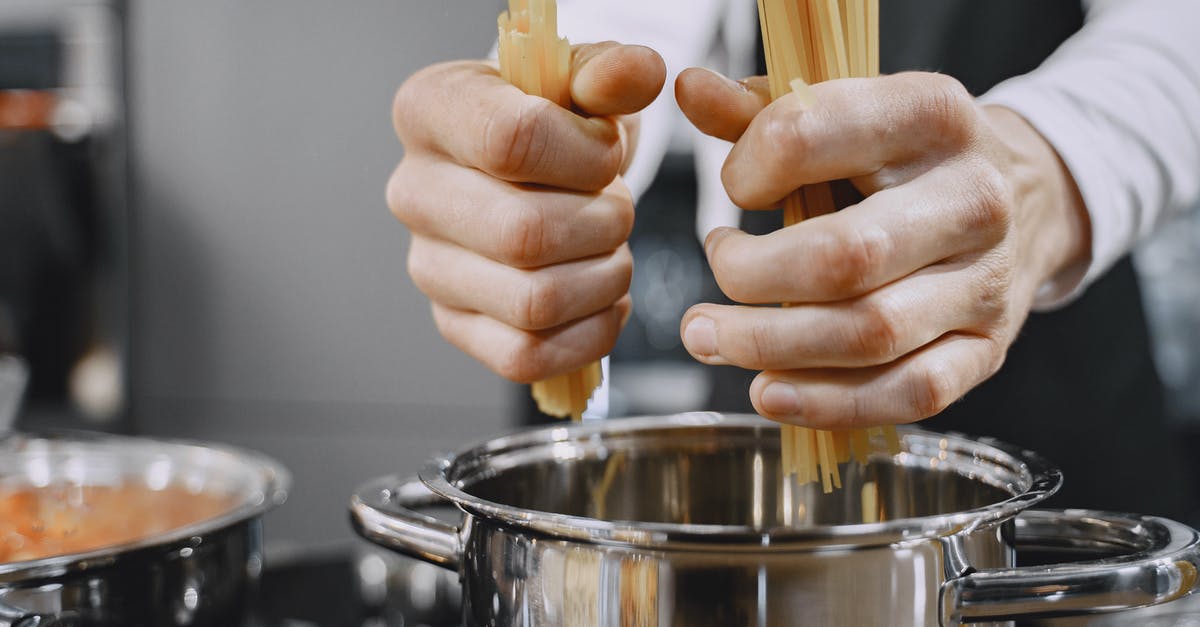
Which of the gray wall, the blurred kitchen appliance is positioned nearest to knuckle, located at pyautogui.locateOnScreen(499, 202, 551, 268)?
the gray wall

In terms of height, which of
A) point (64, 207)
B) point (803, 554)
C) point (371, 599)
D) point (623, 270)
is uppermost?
point (64, 207)

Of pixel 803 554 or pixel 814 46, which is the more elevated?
pixel 814 46

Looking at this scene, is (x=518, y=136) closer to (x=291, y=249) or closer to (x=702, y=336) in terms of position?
(x=702, y=336)

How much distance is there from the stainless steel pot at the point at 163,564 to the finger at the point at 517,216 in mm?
169

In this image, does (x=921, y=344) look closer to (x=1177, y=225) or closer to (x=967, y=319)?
(x=967, y=319)

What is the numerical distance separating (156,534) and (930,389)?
0.40 metres

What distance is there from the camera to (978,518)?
14.1 inches

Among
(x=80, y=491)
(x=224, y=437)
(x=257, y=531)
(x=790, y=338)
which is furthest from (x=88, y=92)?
(x=790, y=338)

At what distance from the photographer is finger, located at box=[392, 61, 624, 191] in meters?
0.46

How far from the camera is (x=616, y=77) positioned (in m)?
0.45

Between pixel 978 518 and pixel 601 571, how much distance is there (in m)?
0.13

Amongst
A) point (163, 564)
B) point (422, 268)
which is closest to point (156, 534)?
point (163, 564)

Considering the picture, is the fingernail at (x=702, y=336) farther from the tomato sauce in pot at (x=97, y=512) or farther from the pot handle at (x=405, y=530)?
the tomato sauce in pot at (x=97, y=512)

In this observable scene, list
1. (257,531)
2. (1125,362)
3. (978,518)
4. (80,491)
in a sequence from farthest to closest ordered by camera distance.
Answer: (1125,362) < (80,491) < (257,531) < (978,518)
